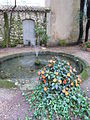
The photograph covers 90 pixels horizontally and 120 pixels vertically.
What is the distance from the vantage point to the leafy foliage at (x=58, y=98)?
304 cm

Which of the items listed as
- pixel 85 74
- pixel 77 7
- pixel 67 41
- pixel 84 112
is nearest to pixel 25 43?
pixel 67 41

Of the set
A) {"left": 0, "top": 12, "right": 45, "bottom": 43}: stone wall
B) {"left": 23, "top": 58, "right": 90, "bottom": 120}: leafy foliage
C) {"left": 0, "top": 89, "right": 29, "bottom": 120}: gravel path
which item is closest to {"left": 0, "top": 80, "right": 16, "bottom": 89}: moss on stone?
{"left": 0, "top": 89, "right": 29, "bottom": 120}: gravel path

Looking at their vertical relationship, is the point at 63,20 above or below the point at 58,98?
above

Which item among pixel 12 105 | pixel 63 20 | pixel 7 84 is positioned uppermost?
pixel 63 20

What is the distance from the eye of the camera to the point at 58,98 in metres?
3.11

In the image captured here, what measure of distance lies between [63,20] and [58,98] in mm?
6441

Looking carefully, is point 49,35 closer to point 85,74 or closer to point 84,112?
point 85,74

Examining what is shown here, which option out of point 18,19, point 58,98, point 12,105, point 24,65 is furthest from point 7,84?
point 18,19

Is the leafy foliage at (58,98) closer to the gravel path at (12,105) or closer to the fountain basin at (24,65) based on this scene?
the gravel path at (12,105)

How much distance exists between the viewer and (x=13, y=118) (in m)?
3.01

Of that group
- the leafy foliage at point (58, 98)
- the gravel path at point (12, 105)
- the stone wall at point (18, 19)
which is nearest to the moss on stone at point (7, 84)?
the gravel path at point (12, 105)

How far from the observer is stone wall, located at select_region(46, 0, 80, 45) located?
830cm

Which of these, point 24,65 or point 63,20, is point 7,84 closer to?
point 24,65

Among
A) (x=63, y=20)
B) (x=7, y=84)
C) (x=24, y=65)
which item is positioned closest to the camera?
(x=7, y=84)
